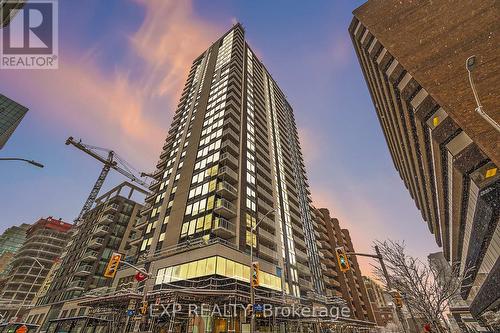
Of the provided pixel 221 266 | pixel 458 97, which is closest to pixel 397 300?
pixel 458 97

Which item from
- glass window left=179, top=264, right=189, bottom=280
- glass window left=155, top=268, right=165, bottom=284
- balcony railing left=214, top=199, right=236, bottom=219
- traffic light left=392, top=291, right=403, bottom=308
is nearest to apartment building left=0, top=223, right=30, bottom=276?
glass window left=155, top=268, right=165, bottom=284

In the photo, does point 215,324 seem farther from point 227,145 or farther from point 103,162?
point 103,162

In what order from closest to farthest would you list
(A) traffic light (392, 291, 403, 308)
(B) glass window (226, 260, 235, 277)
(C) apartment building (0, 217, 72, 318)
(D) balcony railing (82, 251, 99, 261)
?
(A) traffic light (392, 291, 403, 308) < (B) glass window (226, 260, 235, 277) < (D) balcony railing (82, 251, 99, 261) < (C) apartment building (0, 217, 72, 318)

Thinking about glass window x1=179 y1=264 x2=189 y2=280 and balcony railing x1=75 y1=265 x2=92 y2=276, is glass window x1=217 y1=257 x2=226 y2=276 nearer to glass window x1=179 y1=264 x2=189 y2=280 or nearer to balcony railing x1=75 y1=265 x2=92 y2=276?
glass window x1=179 y1=264 x2=189 y2=280

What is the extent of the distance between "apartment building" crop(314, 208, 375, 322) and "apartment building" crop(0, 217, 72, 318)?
9756cm

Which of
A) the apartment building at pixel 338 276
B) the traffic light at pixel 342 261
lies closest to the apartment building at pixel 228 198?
the apartment building at pixel 338 276

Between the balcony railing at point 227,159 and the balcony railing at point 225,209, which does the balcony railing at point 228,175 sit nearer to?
the balcony railing at point 227,159

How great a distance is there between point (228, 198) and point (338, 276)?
51.7 metres

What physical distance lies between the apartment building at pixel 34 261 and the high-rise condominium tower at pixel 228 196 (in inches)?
3103

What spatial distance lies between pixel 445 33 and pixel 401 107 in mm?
8708

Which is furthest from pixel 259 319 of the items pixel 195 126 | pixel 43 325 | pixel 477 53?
pixel 43 325

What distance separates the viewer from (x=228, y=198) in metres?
37.5

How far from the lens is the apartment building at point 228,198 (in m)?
31.0

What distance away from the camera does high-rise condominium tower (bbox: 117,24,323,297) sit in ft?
103
